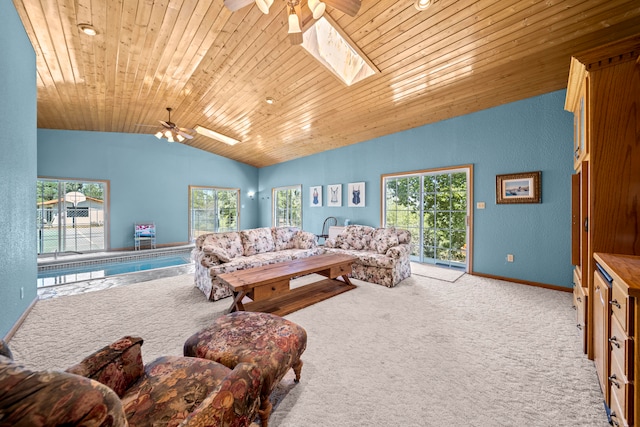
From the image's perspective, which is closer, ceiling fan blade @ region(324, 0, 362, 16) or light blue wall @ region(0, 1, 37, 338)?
ceiling fan blade @ region(324, 0, 362, 16)

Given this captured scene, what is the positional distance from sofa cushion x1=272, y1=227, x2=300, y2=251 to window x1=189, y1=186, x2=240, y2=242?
4.53 meters

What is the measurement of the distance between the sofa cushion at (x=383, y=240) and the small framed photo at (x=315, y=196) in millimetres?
2892

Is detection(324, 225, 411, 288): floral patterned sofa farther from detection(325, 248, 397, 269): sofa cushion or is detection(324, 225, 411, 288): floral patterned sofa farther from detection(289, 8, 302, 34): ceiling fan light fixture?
detection(289, 8, 302, 34): ceiling fan light fixture

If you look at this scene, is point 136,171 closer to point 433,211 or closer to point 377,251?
point 377,251

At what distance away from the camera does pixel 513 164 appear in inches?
155

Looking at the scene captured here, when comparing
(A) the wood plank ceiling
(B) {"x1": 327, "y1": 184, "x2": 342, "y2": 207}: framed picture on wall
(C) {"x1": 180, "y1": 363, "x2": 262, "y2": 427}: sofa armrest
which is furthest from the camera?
(B) {"x1": 327, "y1": 184, "x2": 342, "y2": 207}: framed picture on wall

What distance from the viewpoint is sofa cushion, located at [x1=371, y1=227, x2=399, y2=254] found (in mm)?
4184

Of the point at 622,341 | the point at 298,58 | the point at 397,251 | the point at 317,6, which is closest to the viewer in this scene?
the point at 622,341

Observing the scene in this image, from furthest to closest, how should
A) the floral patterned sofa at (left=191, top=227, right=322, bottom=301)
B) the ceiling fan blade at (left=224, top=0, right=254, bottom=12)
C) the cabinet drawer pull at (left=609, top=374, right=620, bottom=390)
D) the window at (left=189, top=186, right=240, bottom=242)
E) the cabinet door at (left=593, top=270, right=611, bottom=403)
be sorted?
the window at (left=189, top=186, right=240, bottom=242)
the floral patterned sofa at (left=191, top=227, right=322, bottom=301)
the ceiling fan blade at (left=224, top=0, right=254, bottom=12)
the cabinet door at (left=593, top=270, right=611, bottom=403)
the cabinet drawer pull at (left=609, top=374, right=620, bottom=390)

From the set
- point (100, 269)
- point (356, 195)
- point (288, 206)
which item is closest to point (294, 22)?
point (356, 195)

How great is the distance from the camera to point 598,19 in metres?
2.35

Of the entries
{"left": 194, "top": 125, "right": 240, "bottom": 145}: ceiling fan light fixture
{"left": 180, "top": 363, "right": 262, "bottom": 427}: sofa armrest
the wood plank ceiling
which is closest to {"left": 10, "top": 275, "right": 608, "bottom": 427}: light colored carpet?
{"left": 180, "top": 363, "right": 262, "bottom": 427}: sofa armrest

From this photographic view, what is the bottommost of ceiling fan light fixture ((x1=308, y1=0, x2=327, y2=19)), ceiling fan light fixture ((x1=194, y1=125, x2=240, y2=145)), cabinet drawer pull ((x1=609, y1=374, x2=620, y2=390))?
cabinet drawer pull ((x1=609, y1=374, x2=620, y2=390))

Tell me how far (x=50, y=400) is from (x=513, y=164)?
5.17 metres
